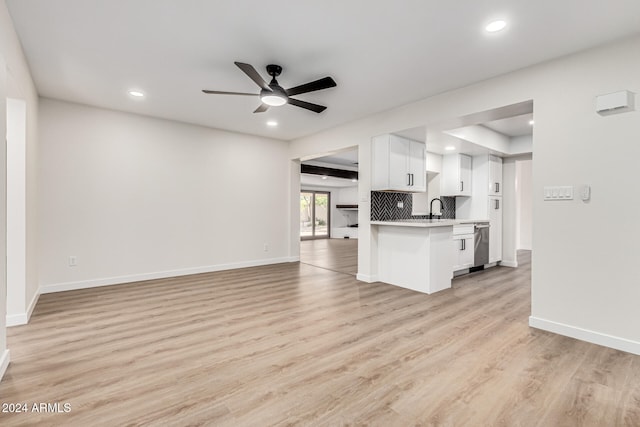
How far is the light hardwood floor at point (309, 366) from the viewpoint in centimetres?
165

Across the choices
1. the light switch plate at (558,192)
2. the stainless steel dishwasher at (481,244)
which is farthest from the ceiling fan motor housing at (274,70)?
the stainless steel dishwasher at (481,244)

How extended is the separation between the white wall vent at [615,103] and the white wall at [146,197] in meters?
4.90

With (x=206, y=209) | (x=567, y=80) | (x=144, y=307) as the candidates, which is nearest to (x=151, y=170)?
(x=206, y=209)

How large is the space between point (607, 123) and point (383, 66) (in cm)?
195

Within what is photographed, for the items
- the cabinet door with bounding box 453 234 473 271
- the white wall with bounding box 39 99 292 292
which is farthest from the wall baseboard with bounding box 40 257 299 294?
the cabinet door with bounding box 453 234 473 271

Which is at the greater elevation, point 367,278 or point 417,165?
point 417,165

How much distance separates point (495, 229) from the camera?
19.3ft

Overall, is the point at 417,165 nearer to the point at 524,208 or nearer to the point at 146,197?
the point at 146,197

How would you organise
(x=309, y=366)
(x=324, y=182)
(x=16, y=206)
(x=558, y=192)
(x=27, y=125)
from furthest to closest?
(x=324, y=182) → (x=27, y=125) → (x=16, y=206) → (x=558, y=192) → (x=309, y=366)

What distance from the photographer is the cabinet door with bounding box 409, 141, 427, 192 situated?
4.72 metres

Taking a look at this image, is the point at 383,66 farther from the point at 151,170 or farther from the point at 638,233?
the point at 151,170

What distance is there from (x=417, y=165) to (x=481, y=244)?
6.58 feet

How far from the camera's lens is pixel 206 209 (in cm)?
527

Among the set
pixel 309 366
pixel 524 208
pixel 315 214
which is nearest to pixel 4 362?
pixel 309 366
